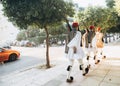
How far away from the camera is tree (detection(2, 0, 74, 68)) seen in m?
7.15

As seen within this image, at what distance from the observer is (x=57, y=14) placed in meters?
7.84

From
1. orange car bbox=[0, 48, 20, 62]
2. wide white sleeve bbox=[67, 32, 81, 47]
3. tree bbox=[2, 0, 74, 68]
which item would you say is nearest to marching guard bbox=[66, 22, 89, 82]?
wide white sleeve bbox=[67, 32, 81, 47]

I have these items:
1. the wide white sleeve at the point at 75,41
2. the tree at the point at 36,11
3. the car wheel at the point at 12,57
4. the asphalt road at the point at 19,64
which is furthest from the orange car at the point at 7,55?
the wide white sleeve at the point at 75,41

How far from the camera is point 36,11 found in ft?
23.3

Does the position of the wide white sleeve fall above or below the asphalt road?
above

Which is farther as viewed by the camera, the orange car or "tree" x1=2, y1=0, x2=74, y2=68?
the orange car

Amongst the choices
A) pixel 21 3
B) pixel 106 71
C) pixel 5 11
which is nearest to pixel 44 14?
pixel 21 3

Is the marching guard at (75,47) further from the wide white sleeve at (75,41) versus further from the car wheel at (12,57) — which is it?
the car wheel at (12,57)

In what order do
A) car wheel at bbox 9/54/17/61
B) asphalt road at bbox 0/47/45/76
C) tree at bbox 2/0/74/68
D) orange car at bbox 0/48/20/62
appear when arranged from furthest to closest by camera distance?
car wheel at bbox 9/54/17/61
orange car at bbox 0/48/20/62
asphalt road at bbox 0/47/45/76
tree at bbox 2/0/74/68

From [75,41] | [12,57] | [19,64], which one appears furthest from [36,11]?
[12,57]

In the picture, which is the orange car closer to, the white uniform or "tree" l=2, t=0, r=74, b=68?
"tree" l=2, t=0, r=74, b=68

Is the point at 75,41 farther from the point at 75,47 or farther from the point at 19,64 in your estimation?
the point at 19,64

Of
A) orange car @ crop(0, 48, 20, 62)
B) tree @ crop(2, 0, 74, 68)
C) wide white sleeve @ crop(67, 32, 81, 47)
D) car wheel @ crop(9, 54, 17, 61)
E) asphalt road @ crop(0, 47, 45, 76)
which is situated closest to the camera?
wide white sleeve @ crop(67, 32, 81, 47)

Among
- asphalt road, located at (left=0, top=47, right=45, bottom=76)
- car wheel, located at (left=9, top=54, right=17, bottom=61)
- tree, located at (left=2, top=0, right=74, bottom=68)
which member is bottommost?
asphalt road, located at (left=0, top=47, right=45, bottom=76)
